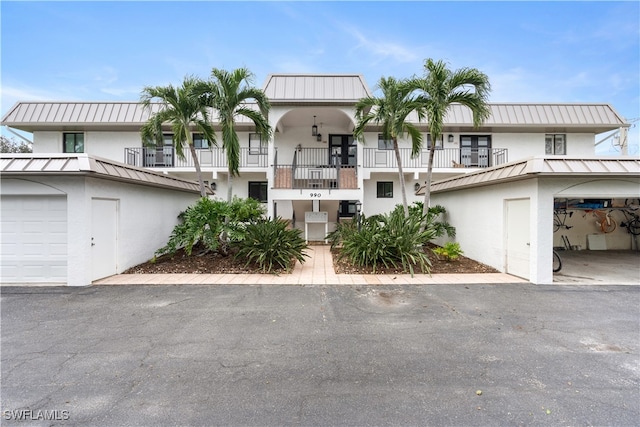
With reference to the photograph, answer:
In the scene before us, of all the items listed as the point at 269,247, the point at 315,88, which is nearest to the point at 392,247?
the point at 269,247

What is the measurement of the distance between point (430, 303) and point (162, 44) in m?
13.8

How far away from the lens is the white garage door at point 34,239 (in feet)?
22.5

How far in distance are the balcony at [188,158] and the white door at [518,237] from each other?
410 inches

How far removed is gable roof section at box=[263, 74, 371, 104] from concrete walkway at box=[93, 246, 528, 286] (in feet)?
23.9

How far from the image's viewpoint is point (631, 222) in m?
12.1

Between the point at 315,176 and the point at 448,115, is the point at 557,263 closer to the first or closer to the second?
the point at 448,115

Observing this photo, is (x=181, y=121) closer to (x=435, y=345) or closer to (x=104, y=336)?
(x=104, y=336)

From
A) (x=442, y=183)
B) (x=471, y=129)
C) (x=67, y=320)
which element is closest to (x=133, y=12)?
(x=67, y=320)

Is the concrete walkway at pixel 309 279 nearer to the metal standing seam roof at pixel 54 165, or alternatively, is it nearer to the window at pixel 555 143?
the metal standing seam roof at pixel 54 165

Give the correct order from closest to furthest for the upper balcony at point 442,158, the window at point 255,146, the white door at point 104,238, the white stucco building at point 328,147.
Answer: the white door at point 104,238 < the white stucco building at point 328,147 < the upper balcony at point 442,158 < the window at point 255,146

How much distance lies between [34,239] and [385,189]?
13.4 meters

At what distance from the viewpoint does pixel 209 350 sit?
12.4ft

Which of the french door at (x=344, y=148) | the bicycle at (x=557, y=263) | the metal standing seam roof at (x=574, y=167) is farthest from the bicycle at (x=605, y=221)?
the french door at (x=344, y=148)

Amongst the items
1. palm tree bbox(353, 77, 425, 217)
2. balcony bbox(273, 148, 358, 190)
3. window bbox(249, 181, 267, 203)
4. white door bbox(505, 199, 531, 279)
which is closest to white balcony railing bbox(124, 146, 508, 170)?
balcony bbox(273, 148, 358, 190)
